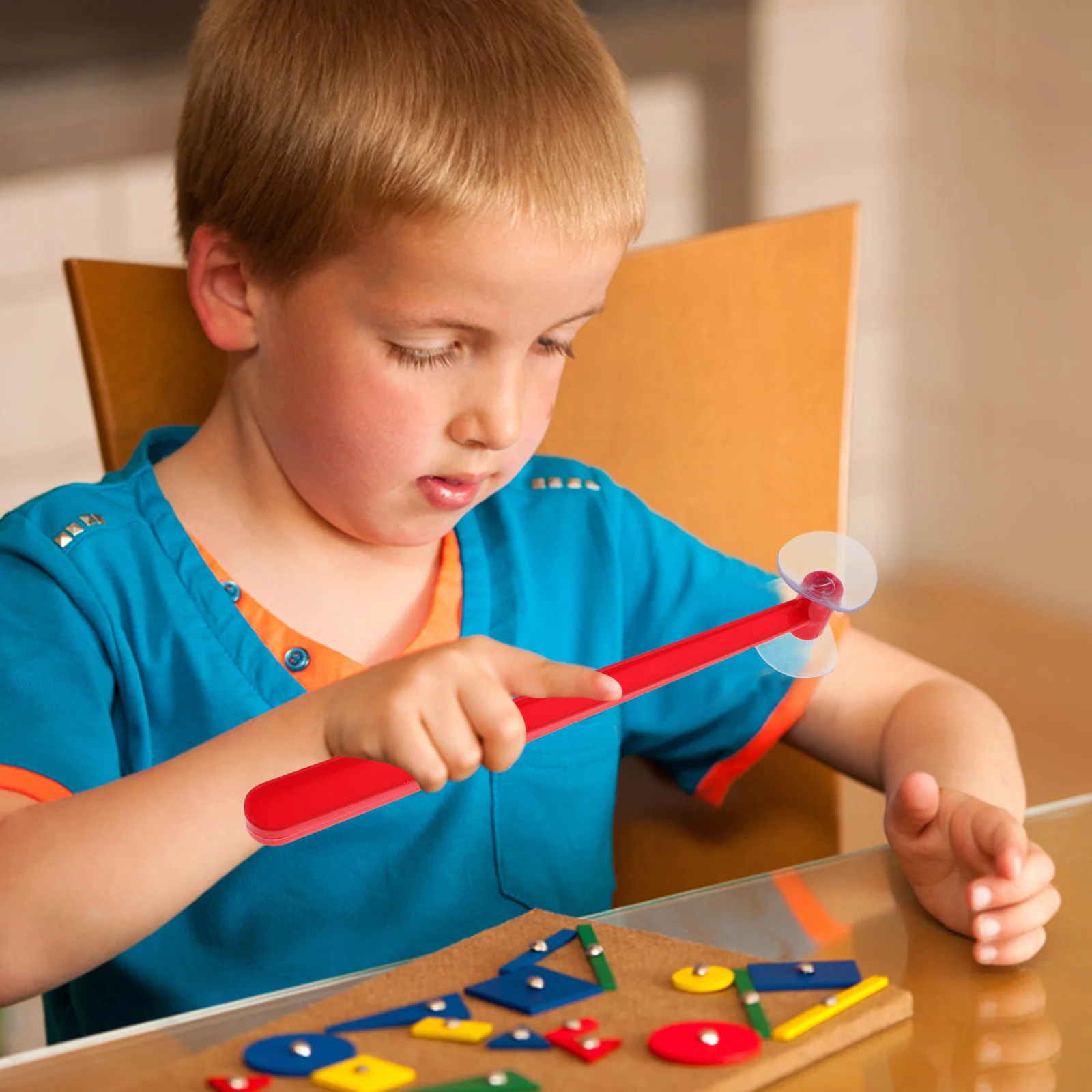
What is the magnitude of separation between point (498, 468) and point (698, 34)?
214 centimetres

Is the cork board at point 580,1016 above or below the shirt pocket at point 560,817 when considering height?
above

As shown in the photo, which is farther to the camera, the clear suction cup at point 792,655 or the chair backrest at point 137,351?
the chair backrest at point 137,351

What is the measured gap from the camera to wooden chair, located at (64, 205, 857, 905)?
0.86m

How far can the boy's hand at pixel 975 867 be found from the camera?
1.63 ft

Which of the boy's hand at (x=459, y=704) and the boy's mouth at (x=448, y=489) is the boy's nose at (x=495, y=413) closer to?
the boy's mouth at (x=448, y=489)

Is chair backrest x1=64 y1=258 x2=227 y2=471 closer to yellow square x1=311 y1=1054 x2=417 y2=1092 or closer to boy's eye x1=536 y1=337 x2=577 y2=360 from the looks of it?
boy's eye x1=536 y1=337 x2=577 y2=360

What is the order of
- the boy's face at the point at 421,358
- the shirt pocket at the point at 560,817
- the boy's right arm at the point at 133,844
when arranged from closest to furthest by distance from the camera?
the boy's right arm at the point at 133,844
the boy's face at the point at 421,358
the shirt pocket at the point at 560,817

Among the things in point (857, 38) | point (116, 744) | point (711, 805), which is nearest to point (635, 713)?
point (711, 805)

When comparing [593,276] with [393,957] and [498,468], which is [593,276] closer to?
[498,468]

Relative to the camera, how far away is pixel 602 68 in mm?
676

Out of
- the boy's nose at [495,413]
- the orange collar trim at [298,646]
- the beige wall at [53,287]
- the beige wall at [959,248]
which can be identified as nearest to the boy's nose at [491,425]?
the boy's nose at [495,413]

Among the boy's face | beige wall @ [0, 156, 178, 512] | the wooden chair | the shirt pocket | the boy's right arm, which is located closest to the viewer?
the boy's right arm

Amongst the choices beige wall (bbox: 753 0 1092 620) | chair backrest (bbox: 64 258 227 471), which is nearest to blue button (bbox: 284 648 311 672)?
chair backrest (bbox: 64 258 227 471)

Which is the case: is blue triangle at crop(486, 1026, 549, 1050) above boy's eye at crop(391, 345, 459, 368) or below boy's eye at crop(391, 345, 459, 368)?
below
